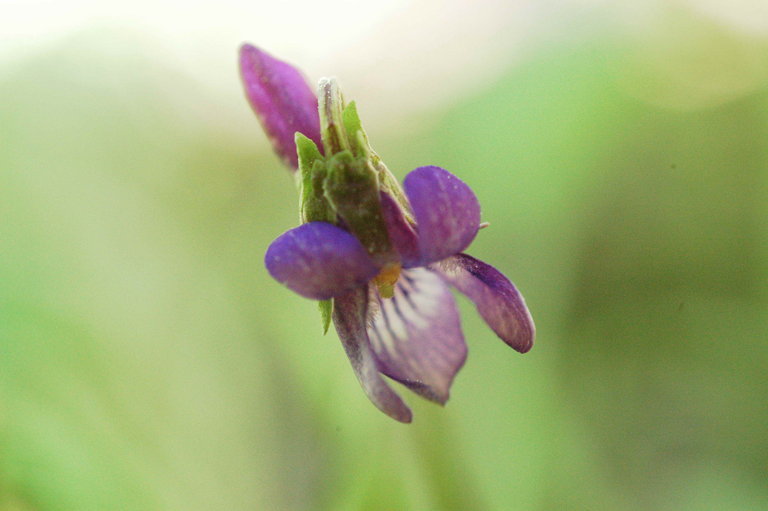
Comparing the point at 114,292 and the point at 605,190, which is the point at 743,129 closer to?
the point at 605,190

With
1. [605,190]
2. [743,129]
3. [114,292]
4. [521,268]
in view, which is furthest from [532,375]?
[114,292]

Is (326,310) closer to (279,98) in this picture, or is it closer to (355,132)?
(355,132)

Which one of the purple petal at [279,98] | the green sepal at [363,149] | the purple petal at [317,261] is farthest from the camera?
the purple petal at [279,98]

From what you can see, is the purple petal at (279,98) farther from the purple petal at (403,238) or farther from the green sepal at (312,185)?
the purple petal at (403,238)

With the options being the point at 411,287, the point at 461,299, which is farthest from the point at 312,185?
the point at 461,299

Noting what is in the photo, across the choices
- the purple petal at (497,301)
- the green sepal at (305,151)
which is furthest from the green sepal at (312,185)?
the purple petal at (497,301)

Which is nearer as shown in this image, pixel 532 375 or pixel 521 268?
pixel 532 375

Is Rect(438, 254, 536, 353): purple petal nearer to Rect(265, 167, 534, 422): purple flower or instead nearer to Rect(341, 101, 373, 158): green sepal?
Rect(265, 167, 534, 422): purple flower
